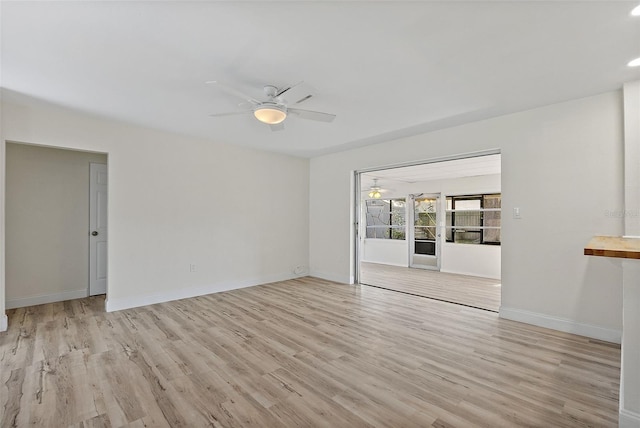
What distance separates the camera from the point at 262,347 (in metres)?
2.78

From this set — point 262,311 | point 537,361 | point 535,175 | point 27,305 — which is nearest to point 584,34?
point 535,175

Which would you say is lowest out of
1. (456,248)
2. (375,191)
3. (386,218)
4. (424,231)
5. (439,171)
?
(456,248)

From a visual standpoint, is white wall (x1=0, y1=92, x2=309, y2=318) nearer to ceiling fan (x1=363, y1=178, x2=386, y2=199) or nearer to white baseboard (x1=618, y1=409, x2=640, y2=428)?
ceiling fan (x1=363, y1=178, x2=386, y2=199)

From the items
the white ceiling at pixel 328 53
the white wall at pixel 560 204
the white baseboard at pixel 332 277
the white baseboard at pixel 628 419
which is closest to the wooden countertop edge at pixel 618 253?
the white baseboard at pixel 628 419

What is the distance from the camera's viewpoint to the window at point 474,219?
254 inches

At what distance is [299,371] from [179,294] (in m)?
2.89

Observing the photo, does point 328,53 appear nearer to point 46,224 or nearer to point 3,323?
point 3,323

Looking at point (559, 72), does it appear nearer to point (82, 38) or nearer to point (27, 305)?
point (82, 38)

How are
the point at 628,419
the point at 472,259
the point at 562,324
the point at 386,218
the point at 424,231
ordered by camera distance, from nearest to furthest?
1. the point at 628,419
2. the point at 562,324
3. the point at 472,259
4. the point at 424,231
5. the point at 386,218

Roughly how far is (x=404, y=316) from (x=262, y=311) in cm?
183

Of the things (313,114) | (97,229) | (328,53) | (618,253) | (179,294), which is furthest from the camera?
(97,229)

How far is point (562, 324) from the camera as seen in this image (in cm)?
313

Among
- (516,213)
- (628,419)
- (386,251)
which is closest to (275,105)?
(516,213)

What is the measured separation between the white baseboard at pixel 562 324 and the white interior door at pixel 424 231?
3762 mm
